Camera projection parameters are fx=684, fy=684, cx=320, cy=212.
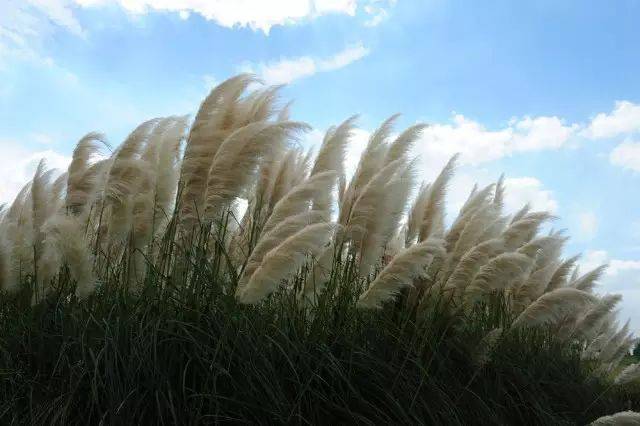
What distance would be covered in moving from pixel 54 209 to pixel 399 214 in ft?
8.64

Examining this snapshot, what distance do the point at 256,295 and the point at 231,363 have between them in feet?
1.34

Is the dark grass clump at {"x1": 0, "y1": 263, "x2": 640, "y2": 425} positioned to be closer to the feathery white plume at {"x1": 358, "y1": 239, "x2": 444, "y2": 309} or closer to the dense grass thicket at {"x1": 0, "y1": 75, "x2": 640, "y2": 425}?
the dense grass thicket at {"x1": 0, "y1": 75, "x2": 640, "y2": 425}

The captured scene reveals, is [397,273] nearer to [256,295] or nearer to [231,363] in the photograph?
[256,295]

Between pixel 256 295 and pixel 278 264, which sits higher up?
pixel 278 264

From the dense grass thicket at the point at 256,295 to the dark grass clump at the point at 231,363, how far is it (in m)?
0.01

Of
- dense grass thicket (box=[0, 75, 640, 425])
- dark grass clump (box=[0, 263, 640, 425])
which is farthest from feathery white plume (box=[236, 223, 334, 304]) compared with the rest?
dark grass clump (box=[0, 263, 640, 425])

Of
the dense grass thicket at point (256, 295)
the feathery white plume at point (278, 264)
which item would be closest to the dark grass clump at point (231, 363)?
the dense grass thicket at point (256, 295)

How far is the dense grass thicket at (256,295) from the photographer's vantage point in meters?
3.28

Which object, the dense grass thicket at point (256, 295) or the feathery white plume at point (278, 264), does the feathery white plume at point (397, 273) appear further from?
the feathery white plume at point (278, 264)

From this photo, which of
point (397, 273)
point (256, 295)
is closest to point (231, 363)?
point (256, 295)

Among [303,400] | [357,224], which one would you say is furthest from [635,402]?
[303,400]

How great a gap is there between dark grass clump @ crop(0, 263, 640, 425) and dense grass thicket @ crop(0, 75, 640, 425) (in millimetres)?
12

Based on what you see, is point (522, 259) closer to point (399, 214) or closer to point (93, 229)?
point (399, 214)

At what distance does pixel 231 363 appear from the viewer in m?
3.37
